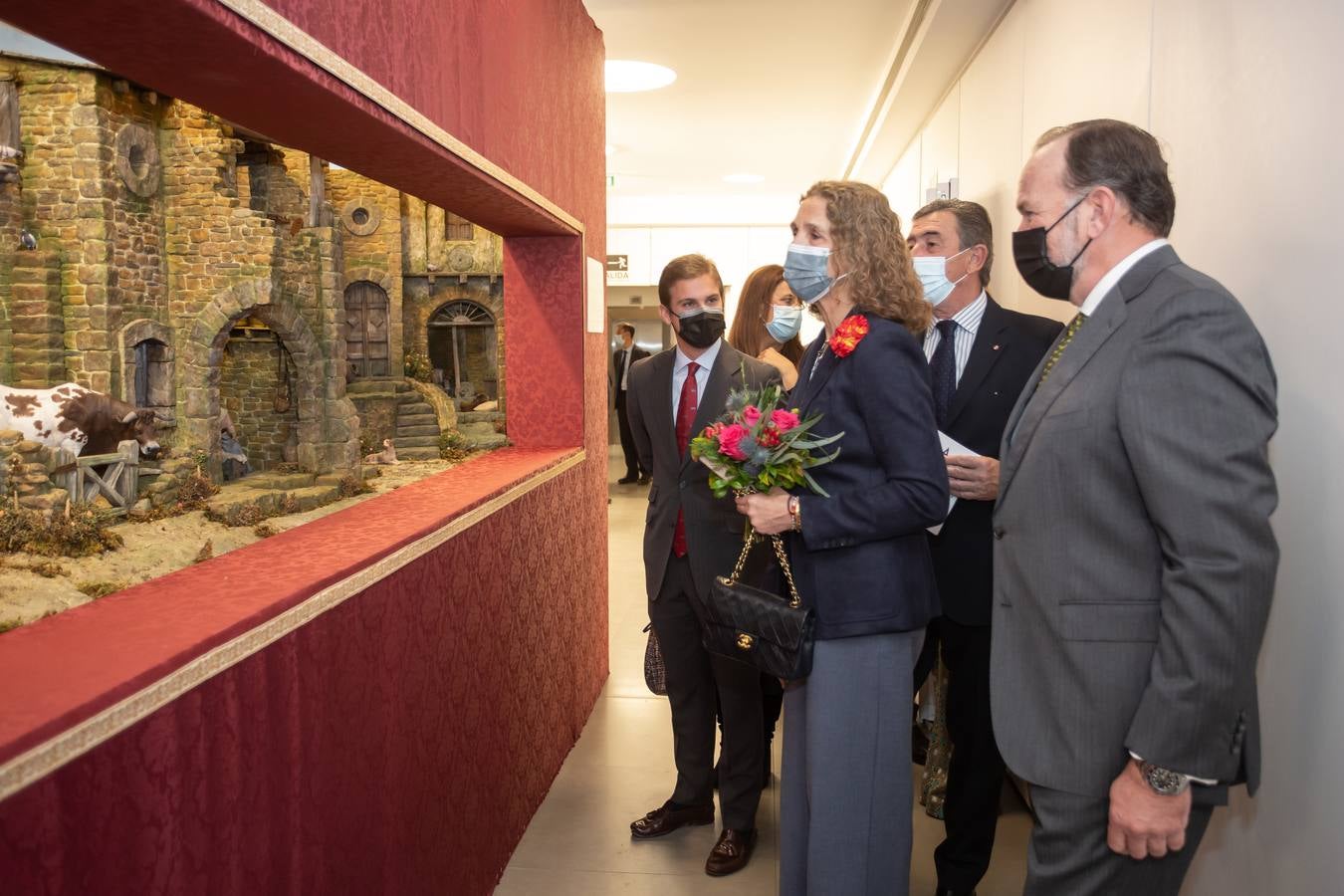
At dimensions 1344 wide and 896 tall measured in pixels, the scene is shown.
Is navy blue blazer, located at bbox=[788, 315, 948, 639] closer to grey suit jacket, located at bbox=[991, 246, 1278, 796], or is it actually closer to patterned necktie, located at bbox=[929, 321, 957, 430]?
grey suit jacket, located at bbox=[991, 246, 1278, 796]

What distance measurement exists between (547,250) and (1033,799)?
2.91 metres

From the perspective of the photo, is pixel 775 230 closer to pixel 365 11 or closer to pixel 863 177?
pixel 863 177

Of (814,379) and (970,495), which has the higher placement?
(814,379)

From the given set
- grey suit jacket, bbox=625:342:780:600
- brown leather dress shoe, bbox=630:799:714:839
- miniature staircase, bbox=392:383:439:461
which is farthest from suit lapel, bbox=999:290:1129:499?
brown leather dress shoe, bbox=630:799:714:839

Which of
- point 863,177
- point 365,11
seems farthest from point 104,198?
point 863,177

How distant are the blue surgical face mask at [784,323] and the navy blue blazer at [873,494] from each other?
4.05 feet

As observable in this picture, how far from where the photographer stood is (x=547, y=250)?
3883 millimetres

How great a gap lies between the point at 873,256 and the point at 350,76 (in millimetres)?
1103

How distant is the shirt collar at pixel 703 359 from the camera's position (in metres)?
3.06

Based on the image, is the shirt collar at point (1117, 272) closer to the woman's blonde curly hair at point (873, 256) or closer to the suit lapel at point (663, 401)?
the woman's blonde curly hair at point (873, 256)

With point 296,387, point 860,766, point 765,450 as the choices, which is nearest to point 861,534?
point 765,450

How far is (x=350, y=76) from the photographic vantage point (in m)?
1.74

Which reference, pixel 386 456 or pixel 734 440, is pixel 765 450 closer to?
pixel 734 440

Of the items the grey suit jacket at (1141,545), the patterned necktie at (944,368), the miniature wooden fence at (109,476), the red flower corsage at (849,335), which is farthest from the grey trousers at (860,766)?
the miniature wooden fence at (109,476)
